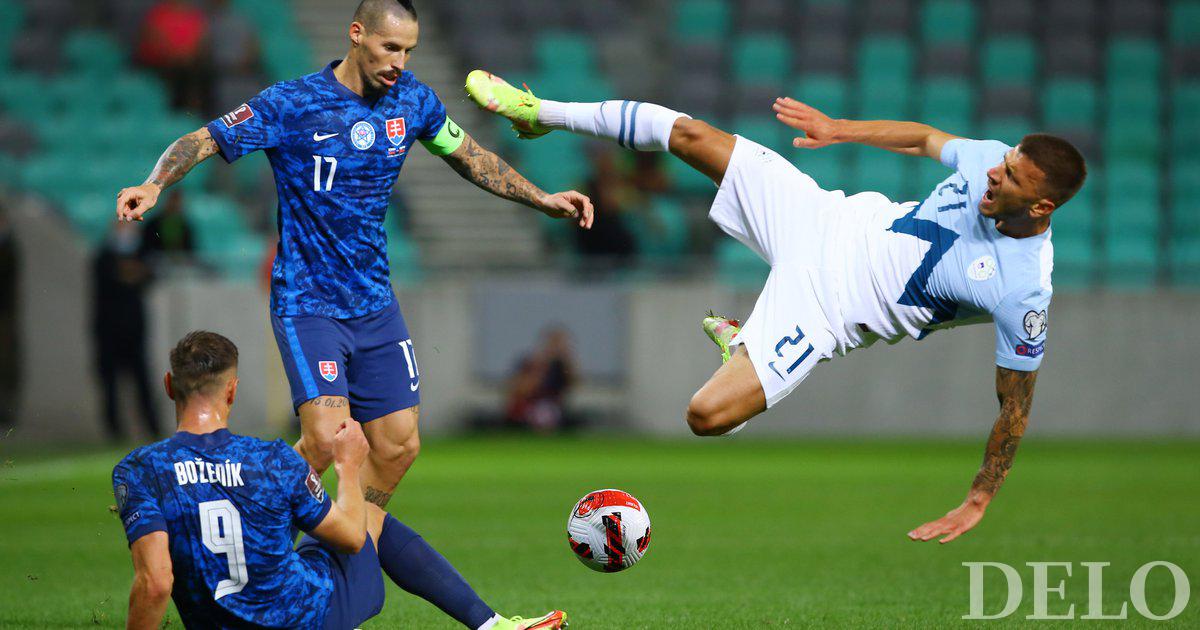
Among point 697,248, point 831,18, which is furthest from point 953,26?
point 697,248

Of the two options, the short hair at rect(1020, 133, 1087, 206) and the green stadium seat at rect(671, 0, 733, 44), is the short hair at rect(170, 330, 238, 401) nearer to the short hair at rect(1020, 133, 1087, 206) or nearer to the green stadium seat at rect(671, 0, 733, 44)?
the short hair at rect(1020, 133, 1087, 206)

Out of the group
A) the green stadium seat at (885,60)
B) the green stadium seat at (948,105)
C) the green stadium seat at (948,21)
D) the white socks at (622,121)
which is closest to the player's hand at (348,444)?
the white socks at (622,121)

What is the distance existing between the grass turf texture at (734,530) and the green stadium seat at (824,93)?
205 inches

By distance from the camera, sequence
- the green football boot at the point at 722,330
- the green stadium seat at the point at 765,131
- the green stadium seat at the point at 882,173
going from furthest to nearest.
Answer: the green stadium seat at the point at 765,131 < the green stadium seat at the point at 882,173 < the green football boot at the point at 722,330

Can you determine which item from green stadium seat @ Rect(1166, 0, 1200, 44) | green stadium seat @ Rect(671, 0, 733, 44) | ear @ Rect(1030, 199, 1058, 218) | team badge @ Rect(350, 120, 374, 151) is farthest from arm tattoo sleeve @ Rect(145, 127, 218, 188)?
green stadium seat @ Rect(1166, 0, 1200, 44)

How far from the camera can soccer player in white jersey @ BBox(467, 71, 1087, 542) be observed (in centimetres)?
598

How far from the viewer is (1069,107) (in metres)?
18.1

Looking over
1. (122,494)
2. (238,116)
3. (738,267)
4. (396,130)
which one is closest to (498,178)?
(396,130)

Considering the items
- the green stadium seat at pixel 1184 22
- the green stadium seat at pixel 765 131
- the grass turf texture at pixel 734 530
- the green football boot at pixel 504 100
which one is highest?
the green stadium seat at pixel 1184 22

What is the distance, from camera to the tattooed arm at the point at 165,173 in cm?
491

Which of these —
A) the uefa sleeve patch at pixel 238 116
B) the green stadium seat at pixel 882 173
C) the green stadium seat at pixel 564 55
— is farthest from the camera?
the green stadium seat at pixel 564 55

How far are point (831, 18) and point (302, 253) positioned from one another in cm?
1462

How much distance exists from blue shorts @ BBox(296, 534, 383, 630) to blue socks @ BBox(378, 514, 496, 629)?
31cm

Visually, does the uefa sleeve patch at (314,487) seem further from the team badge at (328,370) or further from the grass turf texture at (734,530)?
the grass turf texture at (734,530)
